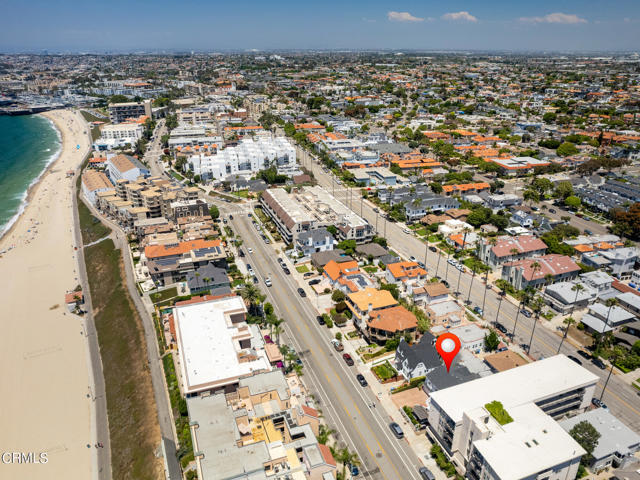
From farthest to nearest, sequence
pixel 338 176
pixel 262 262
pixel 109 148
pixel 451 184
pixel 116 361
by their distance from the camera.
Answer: pixel 109 148 < pixel 338 176 < pixel 451 184 < pixel 262 262 < pixel 116 361

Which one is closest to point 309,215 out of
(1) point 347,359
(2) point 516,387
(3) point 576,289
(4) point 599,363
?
(1) point 347,359

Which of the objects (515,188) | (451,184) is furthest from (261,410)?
(515,188)

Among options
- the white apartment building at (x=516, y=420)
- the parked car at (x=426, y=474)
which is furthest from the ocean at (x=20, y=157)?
the white apartment building at (x=516, y=420)

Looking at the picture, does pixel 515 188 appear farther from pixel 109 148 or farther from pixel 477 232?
pixel 109 148

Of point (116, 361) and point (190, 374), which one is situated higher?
point (190, 374)

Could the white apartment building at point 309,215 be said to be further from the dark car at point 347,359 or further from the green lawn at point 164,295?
the dark car at point 347,359

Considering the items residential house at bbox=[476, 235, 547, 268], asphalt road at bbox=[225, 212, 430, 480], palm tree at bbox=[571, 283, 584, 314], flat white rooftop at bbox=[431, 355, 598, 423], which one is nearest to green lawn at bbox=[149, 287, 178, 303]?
asphalt road at bbox=[225, 212, 430, 480]

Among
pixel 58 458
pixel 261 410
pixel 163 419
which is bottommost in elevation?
pixel 58 458
